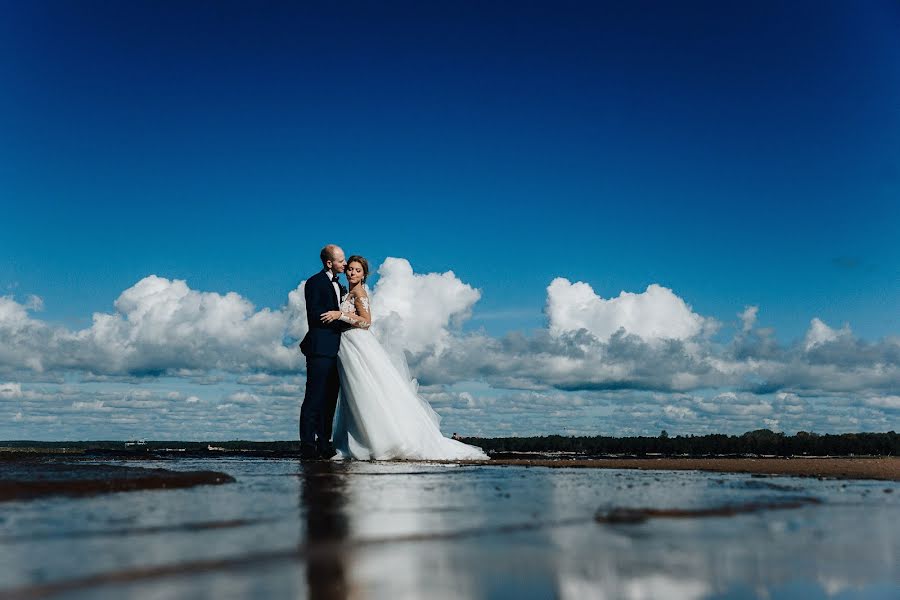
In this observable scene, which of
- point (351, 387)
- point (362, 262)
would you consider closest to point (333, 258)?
point (362, 262)

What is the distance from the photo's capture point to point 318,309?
13.9 meters

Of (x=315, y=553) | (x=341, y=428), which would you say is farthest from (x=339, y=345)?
(x=315, y=553)

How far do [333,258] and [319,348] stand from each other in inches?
69.0

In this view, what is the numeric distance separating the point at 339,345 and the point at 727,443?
10947 millimetres

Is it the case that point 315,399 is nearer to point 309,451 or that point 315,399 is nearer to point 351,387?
point 351,387

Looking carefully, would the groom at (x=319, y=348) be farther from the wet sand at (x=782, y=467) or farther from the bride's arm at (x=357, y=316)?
the wet sand at (x=782, y=467)

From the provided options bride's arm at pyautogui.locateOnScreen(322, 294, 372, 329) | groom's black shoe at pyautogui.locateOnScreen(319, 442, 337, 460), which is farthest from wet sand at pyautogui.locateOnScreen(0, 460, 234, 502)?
groom's black shoe at pyautogui.locateOnScreen(319, 442, 337, 460)

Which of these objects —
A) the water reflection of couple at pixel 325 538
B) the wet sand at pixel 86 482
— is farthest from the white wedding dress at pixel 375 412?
the water reflection of couple at pixel 325 538

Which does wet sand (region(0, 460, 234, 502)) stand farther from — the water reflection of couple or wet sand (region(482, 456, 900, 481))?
wet sand (region(482, 456, 900, 481))

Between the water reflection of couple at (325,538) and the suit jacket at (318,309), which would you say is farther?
the suit jacket at (318,309)

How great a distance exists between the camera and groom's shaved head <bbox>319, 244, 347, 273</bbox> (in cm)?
1403

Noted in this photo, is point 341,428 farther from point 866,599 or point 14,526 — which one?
point 866,599

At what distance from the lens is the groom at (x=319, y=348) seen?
13.8m

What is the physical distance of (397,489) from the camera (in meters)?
6.96
